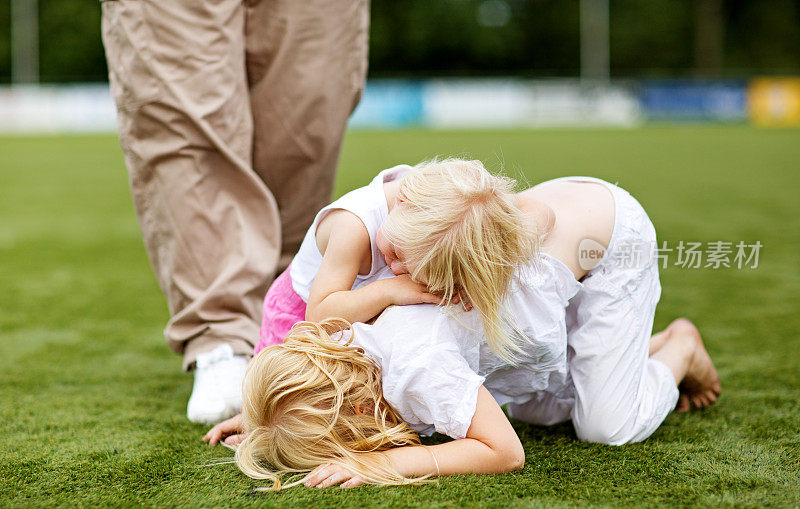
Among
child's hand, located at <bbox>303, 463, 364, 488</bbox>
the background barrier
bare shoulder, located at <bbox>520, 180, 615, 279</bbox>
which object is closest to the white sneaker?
child's hand, located at <bbox>303, 463, 364, 488</bbox>

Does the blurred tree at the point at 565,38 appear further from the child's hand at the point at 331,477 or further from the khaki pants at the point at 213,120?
the child's hand at the point at 331,477

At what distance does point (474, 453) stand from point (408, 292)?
0.31 m

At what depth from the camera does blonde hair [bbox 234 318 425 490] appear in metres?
1.47

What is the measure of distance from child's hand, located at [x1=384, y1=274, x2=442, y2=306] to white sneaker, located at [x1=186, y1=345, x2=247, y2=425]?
49cm

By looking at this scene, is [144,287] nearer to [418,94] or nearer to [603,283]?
[603,283]

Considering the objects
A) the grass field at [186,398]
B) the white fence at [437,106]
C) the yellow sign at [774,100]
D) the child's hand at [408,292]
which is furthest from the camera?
the yellow sign at [774,100]

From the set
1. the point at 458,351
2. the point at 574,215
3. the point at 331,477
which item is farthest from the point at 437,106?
the point at 331,477

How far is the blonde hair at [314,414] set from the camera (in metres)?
1.47

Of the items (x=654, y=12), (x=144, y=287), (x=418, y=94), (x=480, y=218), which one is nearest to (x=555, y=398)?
(x=480, y=218)

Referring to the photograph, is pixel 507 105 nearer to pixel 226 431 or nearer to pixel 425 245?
pixel 226 431

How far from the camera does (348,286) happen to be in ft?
5.31

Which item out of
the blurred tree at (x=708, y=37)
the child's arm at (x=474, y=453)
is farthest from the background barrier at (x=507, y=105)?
the child's arm at (x=474, y=453)

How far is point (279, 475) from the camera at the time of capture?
4.92 ft

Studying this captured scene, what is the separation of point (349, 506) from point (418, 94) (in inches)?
851
